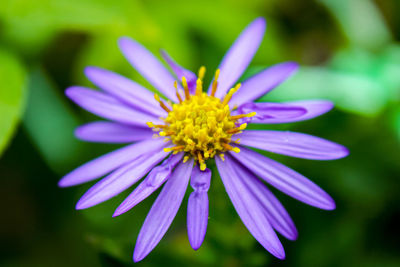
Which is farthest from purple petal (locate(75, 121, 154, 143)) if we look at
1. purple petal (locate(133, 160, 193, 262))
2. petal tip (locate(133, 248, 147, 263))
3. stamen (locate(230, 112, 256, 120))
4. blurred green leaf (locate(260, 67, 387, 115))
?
blurred green leaf (locate(260, 67, 387, 115))

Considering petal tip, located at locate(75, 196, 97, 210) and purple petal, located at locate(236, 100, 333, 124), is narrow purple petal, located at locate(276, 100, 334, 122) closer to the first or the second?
purple petal, located at locate(236, 100, 333, 124)

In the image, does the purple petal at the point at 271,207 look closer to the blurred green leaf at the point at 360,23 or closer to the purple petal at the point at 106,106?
the purple petal at the point at 106,106

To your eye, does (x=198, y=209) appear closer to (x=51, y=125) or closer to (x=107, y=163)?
(x=107, y=163)

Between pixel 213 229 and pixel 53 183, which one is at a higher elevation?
pixel 53 183

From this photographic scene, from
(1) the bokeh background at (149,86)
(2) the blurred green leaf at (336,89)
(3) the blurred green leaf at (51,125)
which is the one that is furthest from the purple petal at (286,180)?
(3) the blurred green leaf at (51,125)

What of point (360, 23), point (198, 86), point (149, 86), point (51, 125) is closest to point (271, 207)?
point (198, 86)

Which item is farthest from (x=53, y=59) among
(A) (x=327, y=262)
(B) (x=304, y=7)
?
(A) (x=327, y=262)

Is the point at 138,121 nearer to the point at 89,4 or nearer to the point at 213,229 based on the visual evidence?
the point at 213,229
